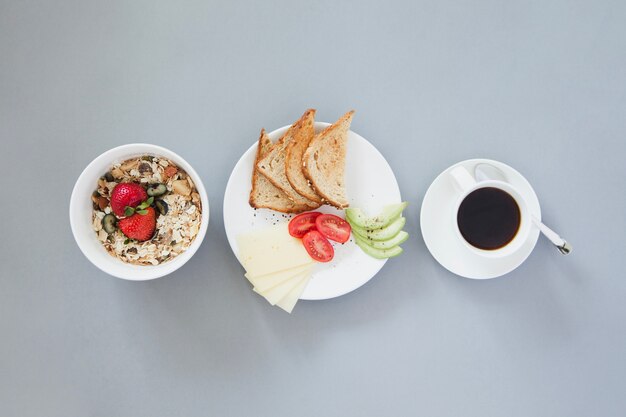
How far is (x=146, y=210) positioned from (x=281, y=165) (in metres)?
0.38

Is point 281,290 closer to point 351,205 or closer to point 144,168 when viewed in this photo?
point 351,205

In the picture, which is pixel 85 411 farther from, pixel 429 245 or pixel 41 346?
pixel 429 245

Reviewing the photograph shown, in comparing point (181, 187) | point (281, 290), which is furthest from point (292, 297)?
point (181, 187)

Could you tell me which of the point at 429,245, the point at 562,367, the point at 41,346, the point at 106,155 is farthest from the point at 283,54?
the point at 562,367

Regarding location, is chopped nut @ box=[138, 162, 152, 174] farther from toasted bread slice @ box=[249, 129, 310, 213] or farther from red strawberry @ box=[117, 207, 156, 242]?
toasted bread slice @ box=[249, 129, 310, 213]

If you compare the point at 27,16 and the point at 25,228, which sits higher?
the point at 27,16

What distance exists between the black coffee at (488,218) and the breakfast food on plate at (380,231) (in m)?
0.16

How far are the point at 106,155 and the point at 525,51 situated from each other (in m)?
1.24

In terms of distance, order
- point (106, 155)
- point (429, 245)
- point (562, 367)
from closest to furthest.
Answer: point (106, 155) < point (429, 245) < point (562, 367)

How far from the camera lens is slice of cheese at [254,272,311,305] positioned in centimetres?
132

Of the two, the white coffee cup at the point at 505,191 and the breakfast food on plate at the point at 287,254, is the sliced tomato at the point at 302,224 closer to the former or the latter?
the breakfast food on plate at the point at 287,254

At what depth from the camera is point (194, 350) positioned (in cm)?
144

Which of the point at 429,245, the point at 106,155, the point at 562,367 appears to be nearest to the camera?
the point at 106,155

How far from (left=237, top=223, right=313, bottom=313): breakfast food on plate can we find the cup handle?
0.45 m
